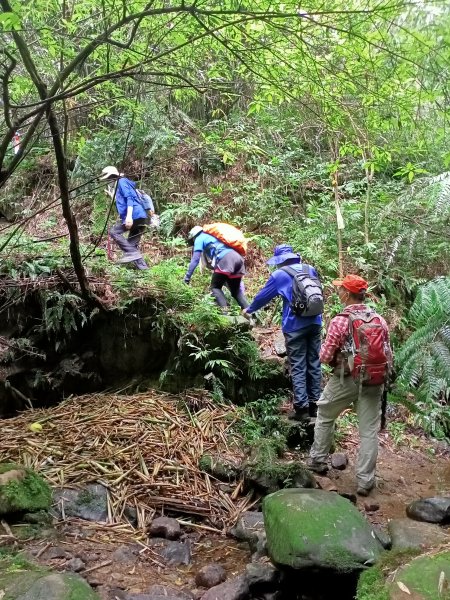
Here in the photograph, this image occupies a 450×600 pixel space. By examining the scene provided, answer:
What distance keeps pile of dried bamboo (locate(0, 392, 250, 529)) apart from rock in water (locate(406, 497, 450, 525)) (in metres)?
1.54

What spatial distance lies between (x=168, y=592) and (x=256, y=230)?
830 cm

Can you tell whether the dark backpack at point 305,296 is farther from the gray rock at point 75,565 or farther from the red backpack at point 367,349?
the gray rock at point 75,565

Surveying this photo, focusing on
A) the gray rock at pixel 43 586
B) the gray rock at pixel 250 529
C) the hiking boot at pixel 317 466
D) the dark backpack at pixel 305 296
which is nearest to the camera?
the gray rock at pixel 43 586

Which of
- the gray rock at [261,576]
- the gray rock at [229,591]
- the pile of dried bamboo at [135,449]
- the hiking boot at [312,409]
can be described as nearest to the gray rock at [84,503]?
the pile of dried bamboo at [135,449]

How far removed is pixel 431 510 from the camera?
446 cm

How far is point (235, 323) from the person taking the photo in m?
6.22

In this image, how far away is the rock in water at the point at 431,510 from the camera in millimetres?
4390

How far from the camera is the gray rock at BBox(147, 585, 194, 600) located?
132 inches

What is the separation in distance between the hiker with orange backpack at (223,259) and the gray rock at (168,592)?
4032 millimetres

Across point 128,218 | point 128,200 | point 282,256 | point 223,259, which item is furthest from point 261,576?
point 128,200

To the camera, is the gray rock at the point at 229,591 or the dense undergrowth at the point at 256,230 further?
the dense undergrowth at the point at 256,230

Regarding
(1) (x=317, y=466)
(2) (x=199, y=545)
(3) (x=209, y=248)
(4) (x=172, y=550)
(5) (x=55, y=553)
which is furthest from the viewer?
(3) (x=209, y=248)

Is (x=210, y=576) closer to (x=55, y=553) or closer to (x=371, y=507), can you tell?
(x=55, y=553)

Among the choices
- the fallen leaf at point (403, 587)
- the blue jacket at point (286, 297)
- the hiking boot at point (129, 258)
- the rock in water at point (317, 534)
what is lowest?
the rock in water at point (317, 534)
